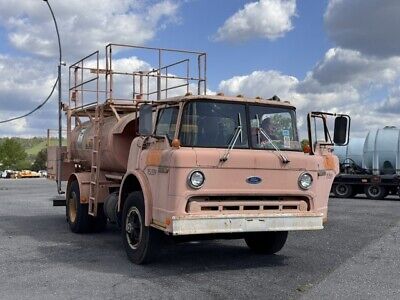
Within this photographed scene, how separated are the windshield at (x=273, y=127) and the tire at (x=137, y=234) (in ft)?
6.36

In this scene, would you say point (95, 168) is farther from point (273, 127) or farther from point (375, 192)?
point (375, 192)

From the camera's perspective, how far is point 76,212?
38.8ft

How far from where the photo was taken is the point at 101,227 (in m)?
11.9

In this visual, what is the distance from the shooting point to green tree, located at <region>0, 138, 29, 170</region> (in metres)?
108

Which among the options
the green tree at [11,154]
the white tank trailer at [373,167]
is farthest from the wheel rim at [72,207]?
the green tree at [11,154]

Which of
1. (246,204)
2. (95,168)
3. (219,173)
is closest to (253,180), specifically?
(246,204)

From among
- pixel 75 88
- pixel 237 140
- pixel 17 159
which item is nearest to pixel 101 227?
pixel 75 88

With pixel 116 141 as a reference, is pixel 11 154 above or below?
below

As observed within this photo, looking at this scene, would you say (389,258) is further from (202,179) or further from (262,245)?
(202,179)

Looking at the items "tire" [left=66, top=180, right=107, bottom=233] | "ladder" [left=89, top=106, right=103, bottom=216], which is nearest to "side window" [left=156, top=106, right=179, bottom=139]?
"ladder" [left=89, top=106, right=103, bottom=216]

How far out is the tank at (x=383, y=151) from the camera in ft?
83.8

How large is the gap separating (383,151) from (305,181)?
18.8m

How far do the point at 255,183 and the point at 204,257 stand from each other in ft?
6.37

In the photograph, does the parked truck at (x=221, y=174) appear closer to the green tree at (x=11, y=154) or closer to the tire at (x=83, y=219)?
the tire at (x=83, y=219)
